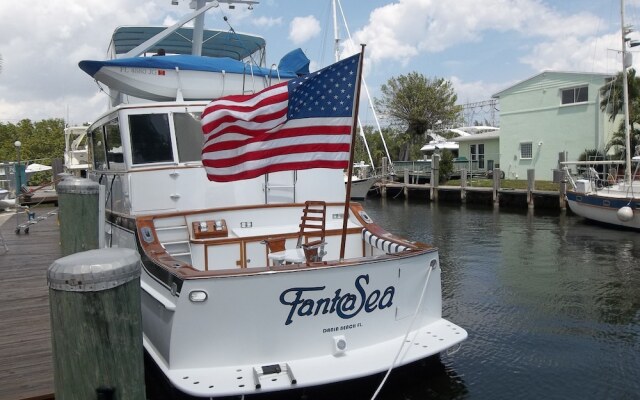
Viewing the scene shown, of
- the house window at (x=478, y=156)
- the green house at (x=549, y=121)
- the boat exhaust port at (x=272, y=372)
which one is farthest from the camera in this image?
the house window at (x=478, y=156)

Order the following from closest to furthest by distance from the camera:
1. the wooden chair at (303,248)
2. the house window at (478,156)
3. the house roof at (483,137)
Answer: the wooden chair at (303,248)
the house roof at (483,137)
the house window at (478,156)

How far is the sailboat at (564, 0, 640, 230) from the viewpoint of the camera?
18578mm

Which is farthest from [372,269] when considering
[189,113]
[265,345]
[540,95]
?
[540,95]

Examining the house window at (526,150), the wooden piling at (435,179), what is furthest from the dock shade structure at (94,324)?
the house window at (526,150)

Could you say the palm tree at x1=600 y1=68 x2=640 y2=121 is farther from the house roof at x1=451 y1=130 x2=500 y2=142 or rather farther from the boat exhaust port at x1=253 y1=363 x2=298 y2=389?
the boat exhaust port at x1=253 y1=363 x2=298 y2=389

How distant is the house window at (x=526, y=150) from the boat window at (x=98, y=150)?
29.3m

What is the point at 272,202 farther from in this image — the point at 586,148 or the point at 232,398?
the point at 586,148

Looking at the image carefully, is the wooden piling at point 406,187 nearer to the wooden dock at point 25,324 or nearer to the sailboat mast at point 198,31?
the wooden dock at point 25,324

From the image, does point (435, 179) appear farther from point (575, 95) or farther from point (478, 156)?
point (478, 156)

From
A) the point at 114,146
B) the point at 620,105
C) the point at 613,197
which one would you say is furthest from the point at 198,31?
the point at 620,105

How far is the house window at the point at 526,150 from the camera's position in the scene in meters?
33.3

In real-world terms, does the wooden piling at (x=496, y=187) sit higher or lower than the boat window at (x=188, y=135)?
lower

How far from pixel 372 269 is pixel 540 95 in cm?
3105

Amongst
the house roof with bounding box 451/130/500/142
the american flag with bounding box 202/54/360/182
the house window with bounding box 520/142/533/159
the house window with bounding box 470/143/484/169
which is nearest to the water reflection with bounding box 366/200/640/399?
the american flag with bounding box 202/54/360/182
